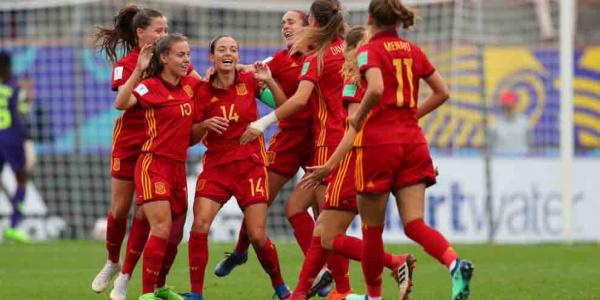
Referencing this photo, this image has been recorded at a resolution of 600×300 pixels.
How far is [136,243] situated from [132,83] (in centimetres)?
121

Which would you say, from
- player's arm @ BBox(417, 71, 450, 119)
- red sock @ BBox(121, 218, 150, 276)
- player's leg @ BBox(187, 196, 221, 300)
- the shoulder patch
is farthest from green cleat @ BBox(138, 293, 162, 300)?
player's arm @ BBox(417, 71, 450, 119)

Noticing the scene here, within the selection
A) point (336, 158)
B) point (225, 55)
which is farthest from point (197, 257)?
point (336, 158)

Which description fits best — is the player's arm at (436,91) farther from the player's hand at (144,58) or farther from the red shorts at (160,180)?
the player's hand at (144,58)

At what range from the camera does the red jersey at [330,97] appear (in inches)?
381

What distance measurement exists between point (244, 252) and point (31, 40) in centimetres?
1062

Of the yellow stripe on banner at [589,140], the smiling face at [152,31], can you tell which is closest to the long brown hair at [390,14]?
the smiling face at [152,31]

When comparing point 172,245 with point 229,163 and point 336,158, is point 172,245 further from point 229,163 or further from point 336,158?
point 336,158

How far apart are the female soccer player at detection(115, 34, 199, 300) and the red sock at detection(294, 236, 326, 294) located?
94 centimetres

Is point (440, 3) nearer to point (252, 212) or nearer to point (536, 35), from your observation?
point (536, 35)

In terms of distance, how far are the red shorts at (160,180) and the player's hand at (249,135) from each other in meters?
0.48

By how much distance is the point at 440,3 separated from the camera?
19.3 meters

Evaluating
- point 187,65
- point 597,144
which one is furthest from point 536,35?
point 187,65

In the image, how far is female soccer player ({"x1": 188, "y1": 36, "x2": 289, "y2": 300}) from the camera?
9594mm

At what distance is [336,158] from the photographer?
323 inches
